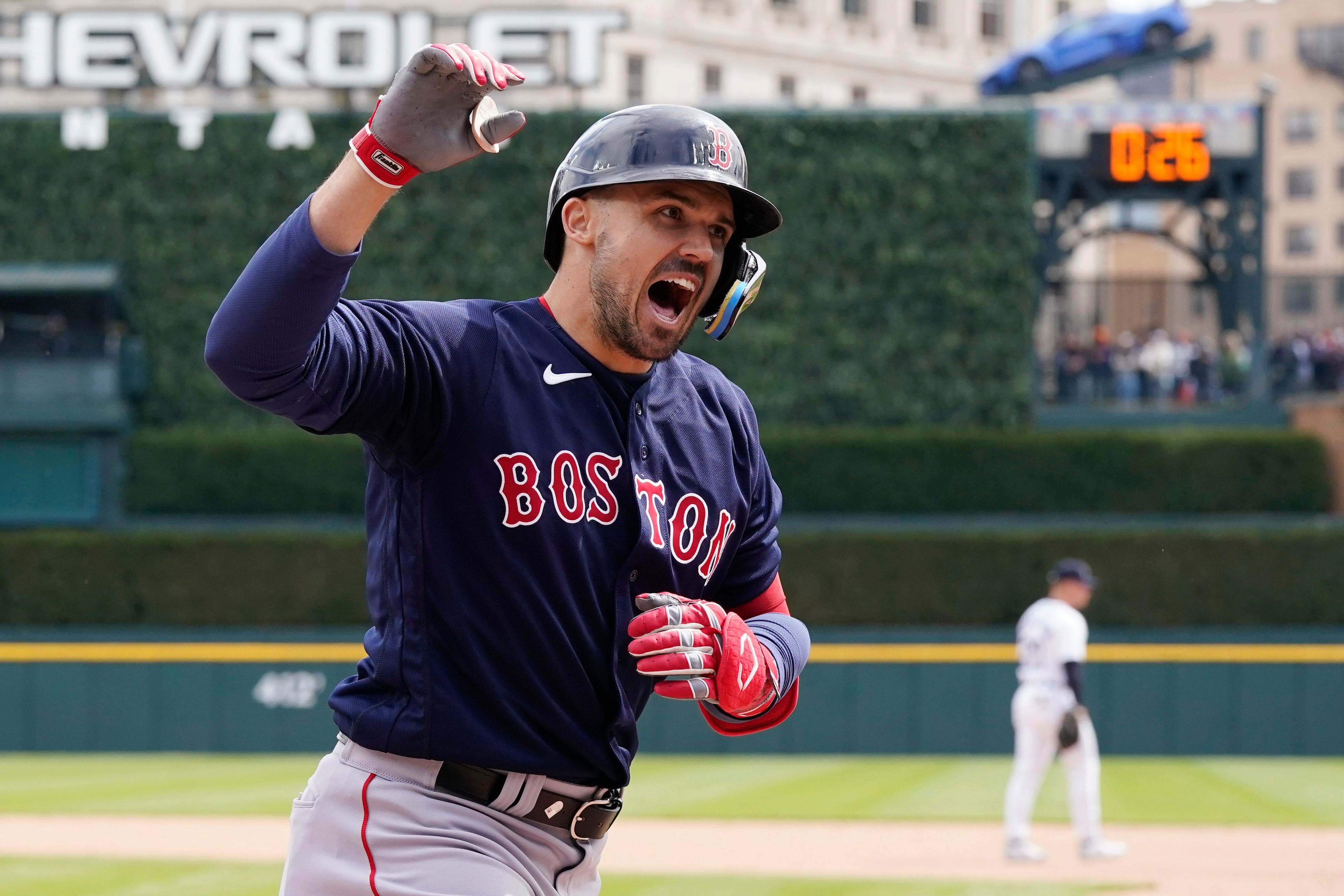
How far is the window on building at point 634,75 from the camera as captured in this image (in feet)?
136

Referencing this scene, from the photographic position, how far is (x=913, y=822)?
40.9ft

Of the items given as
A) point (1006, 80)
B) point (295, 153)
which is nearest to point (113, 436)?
point (295, 153)

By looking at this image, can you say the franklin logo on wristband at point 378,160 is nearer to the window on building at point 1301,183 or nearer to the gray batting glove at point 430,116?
the gray batting glove at point 430,116

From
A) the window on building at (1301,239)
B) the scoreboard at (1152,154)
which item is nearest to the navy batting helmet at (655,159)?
the scoreboard at (1152,154)

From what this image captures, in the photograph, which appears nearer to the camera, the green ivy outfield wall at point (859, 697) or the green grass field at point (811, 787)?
the green grass field at point (811, 787)

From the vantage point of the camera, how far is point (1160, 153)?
24469 mm

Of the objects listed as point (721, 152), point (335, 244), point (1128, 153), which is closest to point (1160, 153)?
point (1128, 153)

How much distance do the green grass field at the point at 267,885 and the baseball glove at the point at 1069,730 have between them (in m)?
0.91

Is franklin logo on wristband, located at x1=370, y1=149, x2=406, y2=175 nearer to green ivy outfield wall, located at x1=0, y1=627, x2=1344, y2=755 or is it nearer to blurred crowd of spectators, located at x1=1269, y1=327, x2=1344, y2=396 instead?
green ivy outfield wall, located at x1=0, y1=627, x2=1344, y2=755

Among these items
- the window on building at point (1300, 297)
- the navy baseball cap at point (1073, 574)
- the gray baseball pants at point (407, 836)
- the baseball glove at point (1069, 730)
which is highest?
the window on building at point (1300, 297)

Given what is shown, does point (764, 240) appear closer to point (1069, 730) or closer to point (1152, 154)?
point (1152, 154)

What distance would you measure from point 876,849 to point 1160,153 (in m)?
16.7

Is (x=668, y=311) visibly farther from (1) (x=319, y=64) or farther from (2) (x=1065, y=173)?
(2) (x=1065, y=173)

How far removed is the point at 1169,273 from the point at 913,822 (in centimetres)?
5571
